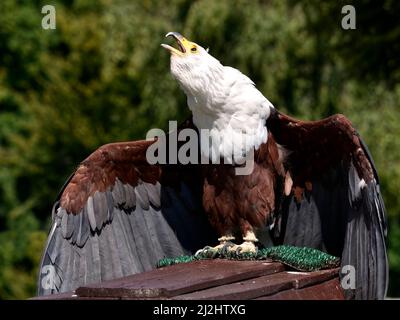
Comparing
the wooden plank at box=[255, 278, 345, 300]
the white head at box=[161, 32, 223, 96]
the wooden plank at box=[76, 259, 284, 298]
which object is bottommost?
the wooden plank at box=[255, 278, 345, 300]

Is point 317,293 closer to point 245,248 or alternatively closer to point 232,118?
point 245,248

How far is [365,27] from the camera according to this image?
1263 cm

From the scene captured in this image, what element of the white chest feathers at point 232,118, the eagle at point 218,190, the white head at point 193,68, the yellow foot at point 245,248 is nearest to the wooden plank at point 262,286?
the eagle at point 218,190

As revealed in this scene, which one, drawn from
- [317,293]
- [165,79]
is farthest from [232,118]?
[165,79]

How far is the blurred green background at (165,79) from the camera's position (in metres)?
14.2

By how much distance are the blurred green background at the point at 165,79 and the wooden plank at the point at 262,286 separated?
6294 millimetres

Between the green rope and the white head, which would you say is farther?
the white head

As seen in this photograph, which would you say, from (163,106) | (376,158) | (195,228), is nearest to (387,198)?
(376,158)

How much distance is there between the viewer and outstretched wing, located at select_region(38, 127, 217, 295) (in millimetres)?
7055

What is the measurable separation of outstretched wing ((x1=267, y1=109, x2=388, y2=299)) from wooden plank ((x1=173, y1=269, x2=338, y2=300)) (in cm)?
23

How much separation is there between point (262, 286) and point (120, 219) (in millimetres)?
1682

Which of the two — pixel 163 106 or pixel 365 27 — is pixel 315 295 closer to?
pixel 365 27

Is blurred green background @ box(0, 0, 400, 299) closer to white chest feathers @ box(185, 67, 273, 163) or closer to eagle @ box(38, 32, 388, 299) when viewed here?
eagle @ box(38, 32, 388, 299)

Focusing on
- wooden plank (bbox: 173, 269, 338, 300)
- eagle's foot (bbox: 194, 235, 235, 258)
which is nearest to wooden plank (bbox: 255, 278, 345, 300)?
wooden plank (bbox: 173, 269, 338, 300)
